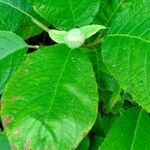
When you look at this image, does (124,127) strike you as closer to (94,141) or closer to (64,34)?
(94,141)

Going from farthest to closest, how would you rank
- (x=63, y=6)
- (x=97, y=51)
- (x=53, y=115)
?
1. (x=97, y=51)
2. (x=63, y=6)
3. (x=53, y=115)

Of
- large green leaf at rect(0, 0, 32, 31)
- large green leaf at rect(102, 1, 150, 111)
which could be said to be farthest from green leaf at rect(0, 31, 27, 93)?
large green leaf at rect(102, 1, 150, 111)

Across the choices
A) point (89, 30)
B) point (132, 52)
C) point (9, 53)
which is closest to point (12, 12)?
point (9, 53)

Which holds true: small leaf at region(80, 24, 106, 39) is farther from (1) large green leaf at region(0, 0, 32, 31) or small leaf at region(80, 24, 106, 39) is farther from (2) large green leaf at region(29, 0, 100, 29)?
(1) large green leaf at region(0, 0, 32, 31)

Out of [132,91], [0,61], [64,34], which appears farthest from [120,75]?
[0,61]

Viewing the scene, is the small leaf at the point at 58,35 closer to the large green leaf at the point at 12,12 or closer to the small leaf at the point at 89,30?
the small leaf at the point at 89,30

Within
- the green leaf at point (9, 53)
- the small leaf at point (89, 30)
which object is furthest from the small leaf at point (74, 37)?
the green leaf at point (9, 53)
